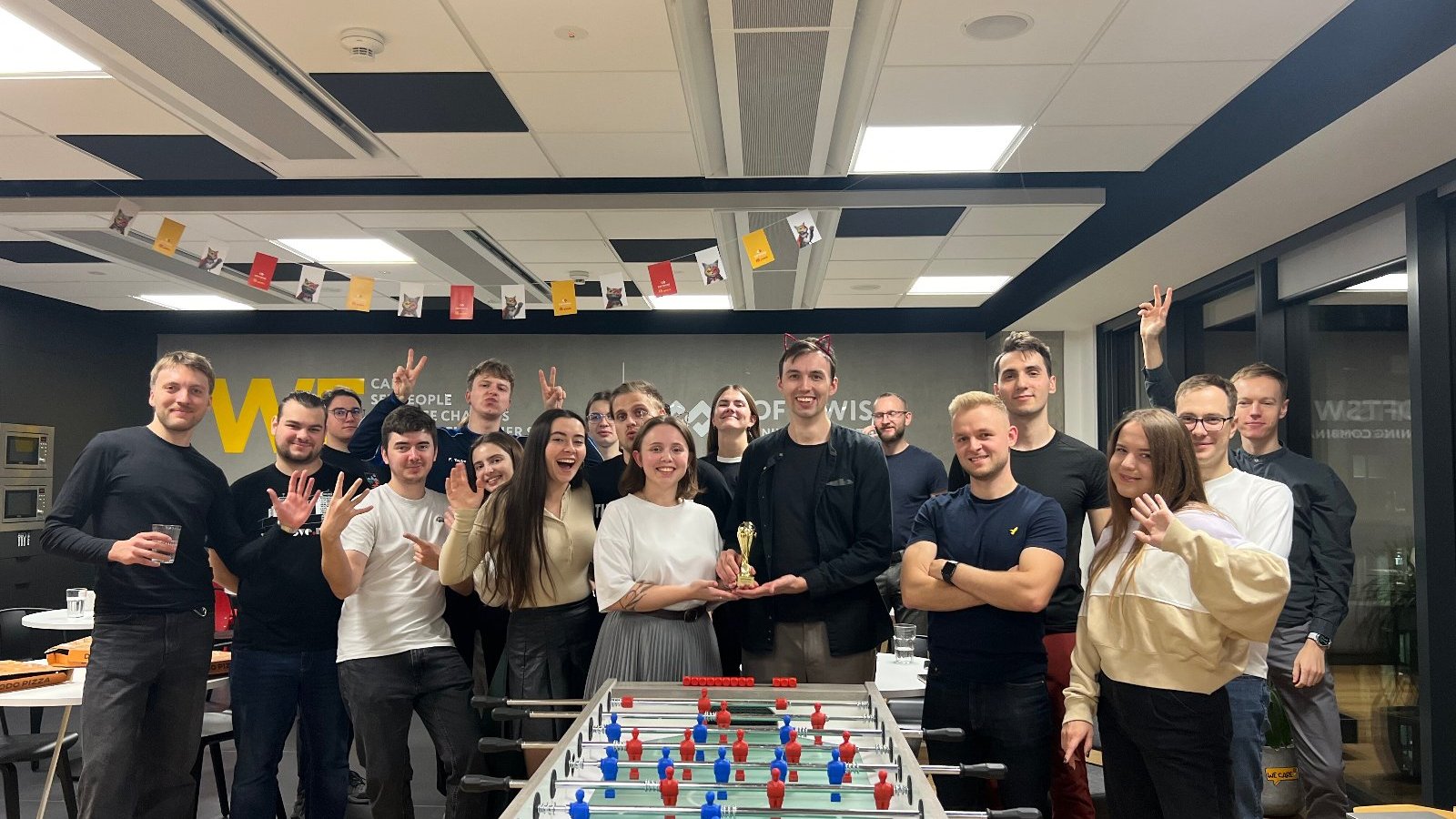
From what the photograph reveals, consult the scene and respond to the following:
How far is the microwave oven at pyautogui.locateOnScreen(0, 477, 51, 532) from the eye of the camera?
8062 mm

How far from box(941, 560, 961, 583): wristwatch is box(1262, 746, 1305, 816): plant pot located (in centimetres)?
217

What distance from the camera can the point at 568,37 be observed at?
3.62 metres

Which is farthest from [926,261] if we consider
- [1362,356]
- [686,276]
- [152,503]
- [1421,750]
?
[152,503]

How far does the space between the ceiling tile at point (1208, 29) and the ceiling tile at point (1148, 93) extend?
0.28 ft

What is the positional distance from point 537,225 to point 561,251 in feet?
2.49

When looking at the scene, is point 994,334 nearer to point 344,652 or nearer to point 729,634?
point 729,634

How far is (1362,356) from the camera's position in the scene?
15.4 ft

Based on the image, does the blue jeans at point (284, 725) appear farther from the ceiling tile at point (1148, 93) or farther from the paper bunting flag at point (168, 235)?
the ceiling tile at point (1148, 93)

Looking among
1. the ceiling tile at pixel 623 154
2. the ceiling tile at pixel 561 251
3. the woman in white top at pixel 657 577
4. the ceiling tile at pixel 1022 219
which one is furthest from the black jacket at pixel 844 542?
the ceiling tile at pixel 561 251

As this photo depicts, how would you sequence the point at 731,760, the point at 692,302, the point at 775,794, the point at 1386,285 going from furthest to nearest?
1. the point at 692,302
2. the point at 1386,285
3. the point at 731,760
4. the point at 775,794

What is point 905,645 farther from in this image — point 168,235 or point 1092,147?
point 168,235

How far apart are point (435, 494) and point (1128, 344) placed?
622cm

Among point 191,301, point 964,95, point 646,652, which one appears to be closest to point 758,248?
point 964,95

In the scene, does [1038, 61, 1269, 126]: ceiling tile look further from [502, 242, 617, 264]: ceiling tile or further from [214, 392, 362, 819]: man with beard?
[214, 392, 362, 819]: man with beard
